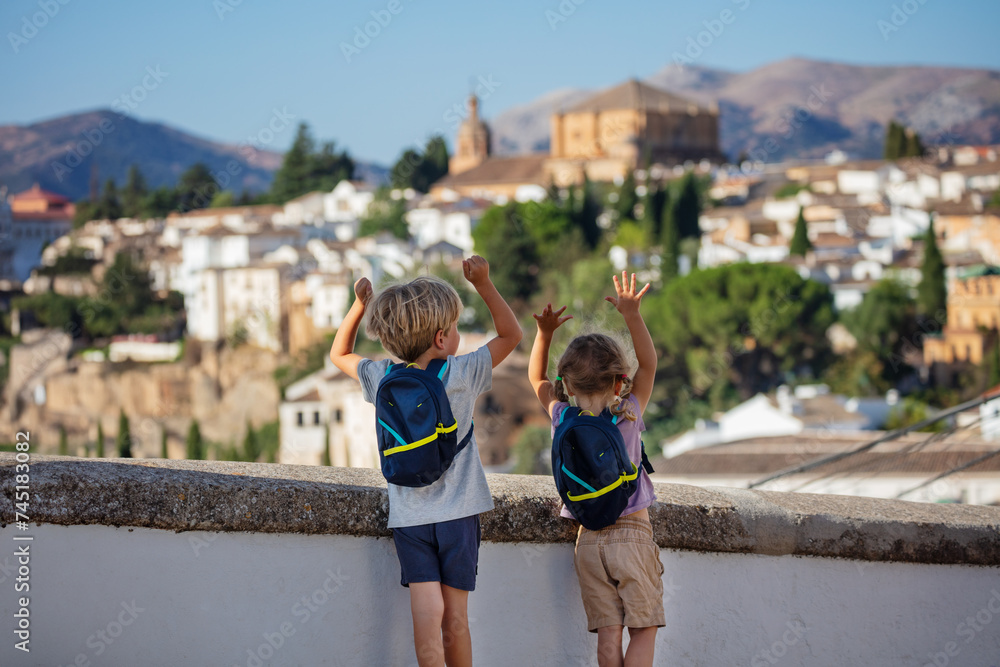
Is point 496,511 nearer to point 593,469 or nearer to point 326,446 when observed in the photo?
point 593,469

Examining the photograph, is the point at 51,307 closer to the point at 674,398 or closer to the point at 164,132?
the point at 674,398

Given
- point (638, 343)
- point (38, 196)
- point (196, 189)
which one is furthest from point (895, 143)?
point (638, 343)

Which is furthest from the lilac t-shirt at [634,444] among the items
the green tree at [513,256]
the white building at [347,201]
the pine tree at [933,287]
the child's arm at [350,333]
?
the white building at [347,201]

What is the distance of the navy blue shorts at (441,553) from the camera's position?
113 inches

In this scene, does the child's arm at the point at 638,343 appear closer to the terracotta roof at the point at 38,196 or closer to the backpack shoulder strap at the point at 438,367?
the backpack shoulder strap at the point at 438,367

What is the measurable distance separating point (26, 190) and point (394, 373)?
9727 centimetres

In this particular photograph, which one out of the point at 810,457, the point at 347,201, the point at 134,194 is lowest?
the point at 810,457

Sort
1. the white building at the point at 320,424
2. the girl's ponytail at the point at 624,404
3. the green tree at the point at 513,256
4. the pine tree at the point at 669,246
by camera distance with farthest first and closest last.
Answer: the green tree at the point at 513,256
the pine tree at the point at 669,246
the white building at the point at 320,424
the girl's ponytail at the point at 624,404

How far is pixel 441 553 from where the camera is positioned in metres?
2.88

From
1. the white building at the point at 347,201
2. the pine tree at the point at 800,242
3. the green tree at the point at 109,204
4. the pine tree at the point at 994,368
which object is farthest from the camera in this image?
the green tree at the point at 109,204

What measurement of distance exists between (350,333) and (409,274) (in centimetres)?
2880

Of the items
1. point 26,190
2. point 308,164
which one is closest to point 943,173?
point 308,164

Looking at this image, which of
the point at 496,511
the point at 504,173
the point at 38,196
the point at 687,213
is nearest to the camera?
the point at 496,511

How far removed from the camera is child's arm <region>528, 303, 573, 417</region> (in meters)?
3.10
